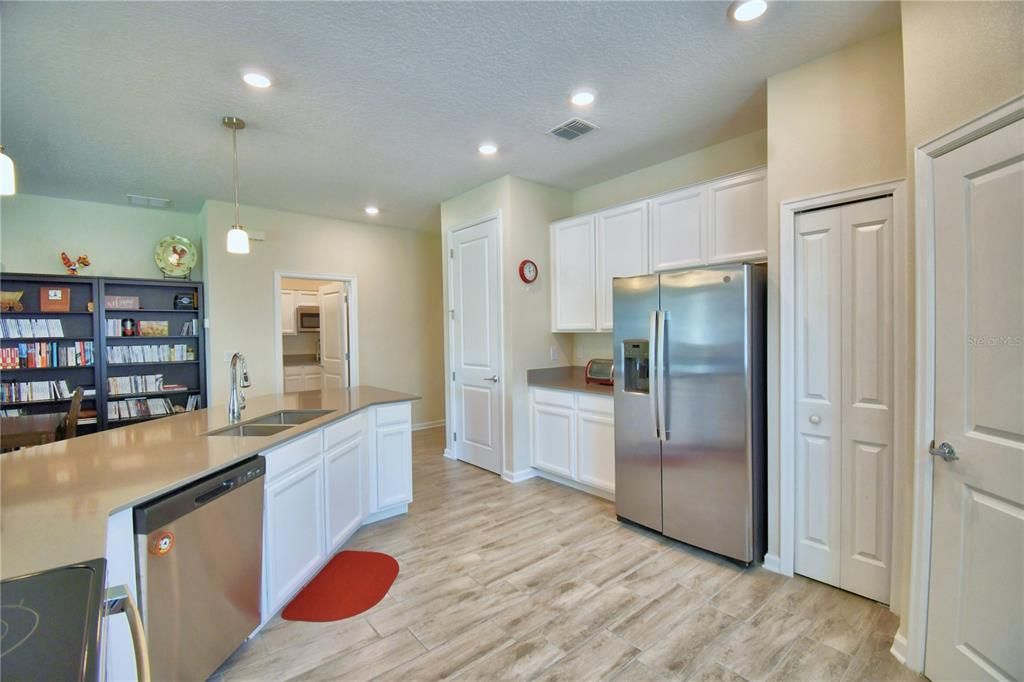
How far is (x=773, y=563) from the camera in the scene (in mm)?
2494

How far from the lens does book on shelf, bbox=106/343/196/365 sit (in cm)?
432

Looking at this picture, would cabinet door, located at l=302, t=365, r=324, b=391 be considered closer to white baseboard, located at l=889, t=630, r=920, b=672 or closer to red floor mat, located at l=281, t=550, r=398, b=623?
red floor mat, located at l=281, t=550, r=398, b=623

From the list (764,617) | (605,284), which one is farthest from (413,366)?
(764,617)

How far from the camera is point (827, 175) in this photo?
226cm

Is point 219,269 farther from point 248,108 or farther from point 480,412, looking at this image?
point 480,412

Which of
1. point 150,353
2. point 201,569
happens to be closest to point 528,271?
point 201,569

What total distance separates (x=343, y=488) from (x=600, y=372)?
2.28m

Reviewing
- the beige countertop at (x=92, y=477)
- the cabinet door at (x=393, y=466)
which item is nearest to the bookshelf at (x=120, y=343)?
the beige countertop at (x=92, y=477)

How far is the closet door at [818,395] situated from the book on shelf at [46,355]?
233 inches

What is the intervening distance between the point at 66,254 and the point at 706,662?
619cm

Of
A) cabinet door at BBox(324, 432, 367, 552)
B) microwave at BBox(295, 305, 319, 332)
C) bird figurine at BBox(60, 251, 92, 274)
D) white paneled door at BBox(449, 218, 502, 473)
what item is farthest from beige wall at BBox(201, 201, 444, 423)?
cabinet door at BBox(324, 432, 367, 552)

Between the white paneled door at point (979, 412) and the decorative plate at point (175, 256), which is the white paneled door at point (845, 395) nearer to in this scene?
the white paneled door at point (979, 412)

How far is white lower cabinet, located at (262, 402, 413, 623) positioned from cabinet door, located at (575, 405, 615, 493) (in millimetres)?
1409

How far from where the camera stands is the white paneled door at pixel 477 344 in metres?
4.18
